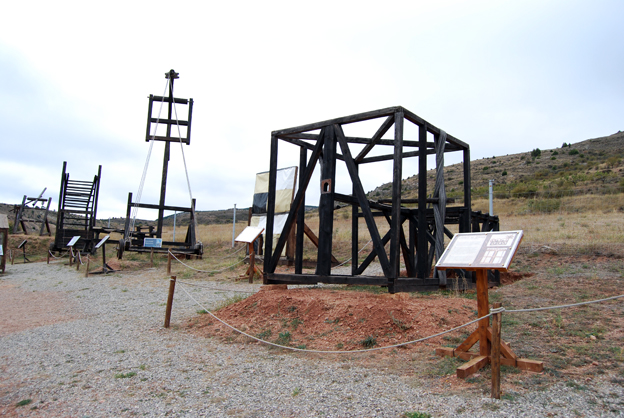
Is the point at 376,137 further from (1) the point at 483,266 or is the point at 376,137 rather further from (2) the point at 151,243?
(2) the point at 151,243

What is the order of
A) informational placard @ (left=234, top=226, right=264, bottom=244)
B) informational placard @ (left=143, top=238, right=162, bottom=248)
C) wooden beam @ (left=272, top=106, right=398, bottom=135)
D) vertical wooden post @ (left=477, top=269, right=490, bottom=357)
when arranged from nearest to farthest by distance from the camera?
1. vertical wooden post @ (left=477, top=269, right=490, bottom=357)
2. wooden beam @ (left=272, top=106, right=398, bottom=135)
3. informational placard @ (left=234, top=226, right=264, bottom=244)
4. informational placard @ (left=143, top=238, right=162, bottom=248)

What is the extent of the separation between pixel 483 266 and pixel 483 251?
26 cm

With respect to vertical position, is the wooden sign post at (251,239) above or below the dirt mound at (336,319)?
above

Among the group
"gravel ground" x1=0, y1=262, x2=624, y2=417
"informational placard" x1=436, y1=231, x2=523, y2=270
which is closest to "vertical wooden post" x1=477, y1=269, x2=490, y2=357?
"informational placard" x1=436, y1=231, x2=523, y2=270

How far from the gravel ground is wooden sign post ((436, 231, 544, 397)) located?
1.46 ft

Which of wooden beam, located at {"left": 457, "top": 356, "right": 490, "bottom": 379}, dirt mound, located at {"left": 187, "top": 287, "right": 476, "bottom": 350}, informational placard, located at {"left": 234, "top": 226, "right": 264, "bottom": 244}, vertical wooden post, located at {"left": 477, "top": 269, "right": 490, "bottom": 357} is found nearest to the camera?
wooden beam, located at {"left": 457, "top": 356, "right": 490, "bottom": 379}

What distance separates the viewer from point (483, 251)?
3.99m

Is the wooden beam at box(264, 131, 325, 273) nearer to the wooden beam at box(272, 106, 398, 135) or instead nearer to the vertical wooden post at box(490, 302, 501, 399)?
the wooden beam at box(272, 106, 398, 135)

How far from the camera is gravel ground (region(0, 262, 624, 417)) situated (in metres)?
3.28

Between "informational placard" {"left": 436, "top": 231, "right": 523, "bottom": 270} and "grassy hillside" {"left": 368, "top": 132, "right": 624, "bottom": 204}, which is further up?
"grassy hillside" {"left": 368, "top": 132, "right": 624, "bottom": 204}

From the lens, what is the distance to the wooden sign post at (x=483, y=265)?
149 inches

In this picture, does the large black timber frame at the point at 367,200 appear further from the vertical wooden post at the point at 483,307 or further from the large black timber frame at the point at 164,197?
the large black timber frame at the point at 164,197

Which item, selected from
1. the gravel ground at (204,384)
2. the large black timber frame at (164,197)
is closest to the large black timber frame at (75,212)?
the large black timber frame at (164,197)

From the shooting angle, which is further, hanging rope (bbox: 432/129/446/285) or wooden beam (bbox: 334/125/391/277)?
hanging rope (bbox: 432/129/446/285)
